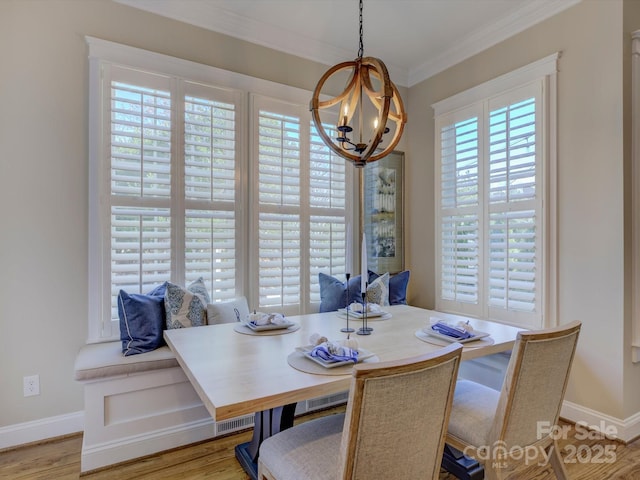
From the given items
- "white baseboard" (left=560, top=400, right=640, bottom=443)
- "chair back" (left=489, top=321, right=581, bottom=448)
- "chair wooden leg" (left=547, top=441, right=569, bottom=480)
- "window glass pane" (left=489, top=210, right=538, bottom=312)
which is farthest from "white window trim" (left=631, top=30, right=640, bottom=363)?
"chair back" (left=489, top=321, right=581, bottom=448)

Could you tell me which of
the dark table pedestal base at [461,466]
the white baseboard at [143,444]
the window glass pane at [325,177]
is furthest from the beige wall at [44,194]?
the dark table pedestal base at [461,466]

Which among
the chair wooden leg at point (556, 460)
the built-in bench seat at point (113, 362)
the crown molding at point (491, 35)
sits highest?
the crown molding at point (491, 35)

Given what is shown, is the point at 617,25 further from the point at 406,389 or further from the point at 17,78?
the point at 17,78

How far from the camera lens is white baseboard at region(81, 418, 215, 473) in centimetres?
197

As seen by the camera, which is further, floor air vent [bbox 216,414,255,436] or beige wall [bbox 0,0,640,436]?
floor air vent [bbox 216,414,255,436]

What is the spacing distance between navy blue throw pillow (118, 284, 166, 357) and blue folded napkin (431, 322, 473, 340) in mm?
1664

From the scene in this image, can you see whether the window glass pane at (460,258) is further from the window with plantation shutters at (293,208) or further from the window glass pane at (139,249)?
the window glass pane at (139,249)

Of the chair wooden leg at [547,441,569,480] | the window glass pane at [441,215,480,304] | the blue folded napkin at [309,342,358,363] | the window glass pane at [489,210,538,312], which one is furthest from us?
the window glass pane at [441,215,480,304]

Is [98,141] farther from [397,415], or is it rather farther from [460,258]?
[460,258]

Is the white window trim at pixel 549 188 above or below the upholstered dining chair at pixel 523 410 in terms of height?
above

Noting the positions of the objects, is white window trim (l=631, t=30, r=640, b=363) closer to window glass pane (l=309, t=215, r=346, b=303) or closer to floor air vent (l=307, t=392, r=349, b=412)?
floor air vent (l=307, t=392, r=349, b=412)

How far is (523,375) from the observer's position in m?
1.33

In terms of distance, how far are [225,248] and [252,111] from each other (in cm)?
114

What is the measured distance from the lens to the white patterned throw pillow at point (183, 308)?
2312mm
